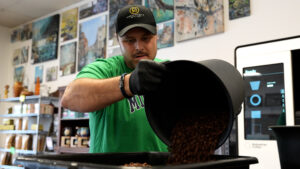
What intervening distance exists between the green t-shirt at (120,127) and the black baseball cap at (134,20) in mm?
214

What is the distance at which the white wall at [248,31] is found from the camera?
2.59 meters

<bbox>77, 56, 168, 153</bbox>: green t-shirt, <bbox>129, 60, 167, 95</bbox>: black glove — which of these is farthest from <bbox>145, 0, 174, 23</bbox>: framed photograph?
<bbox>129, 60, 167, 95</bbox>: black glove

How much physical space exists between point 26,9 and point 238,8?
365cm

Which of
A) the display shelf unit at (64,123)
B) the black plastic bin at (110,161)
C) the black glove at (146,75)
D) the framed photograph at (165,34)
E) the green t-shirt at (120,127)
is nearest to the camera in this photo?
the black plastic bin at (110,161)

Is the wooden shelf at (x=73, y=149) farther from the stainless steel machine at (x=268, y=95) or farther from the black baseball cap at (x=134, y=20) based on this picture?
the black baseball cap at (x=134, y=20)

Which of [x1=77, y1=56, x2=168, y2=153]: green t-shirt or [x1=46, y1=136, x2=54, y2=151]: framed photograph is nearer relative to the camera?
[x1=77, y1=56, x2=168, y2=153]: green t-shirt

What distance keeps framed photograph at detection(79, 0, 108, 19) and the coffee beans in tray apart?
135 inches

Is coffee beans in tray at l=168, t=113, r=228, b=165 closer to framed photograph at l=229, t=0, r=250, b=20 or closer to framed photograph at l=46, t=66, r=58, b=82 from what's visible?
framed photograph at l=229, t=0, r=250, b=20

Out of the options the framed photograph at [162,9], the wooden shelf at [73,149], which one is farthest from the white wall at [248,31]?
the wooden shelf at [73,149]

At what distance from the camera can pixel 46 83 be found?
5.04 m

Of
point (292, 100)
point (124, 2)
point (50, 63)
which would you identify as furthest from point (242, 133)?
point (50, 63)

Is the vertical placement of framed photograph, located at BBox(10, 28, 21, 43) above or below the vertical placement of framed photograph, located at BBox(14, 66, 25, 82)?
above

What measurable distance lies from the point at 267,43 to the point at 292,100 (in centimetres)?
49

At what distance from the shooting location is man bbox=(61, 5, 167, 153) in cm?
122
